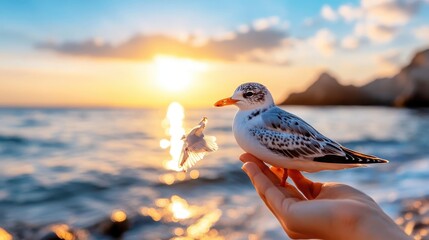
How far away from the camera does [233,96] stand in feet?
15.4

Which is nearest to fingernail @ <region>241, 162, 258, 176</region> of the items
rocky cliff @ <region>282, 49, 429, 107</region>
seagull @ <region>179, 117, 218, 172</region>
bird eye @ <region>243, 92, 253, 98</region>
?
seagull @ <region>179, 117, 218, 172</region>

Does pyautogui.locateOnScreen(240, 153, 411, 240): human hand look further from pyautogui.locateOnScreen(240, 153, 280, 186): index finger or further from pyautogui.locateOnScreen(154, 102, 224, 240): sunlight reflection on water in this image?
pyautogui.locateOnScreen(154, 102, 224, 240): sunlight reflection on water

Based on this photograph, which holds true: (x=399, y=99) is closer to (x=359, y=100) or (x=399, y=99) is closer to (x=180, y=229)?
(x=359, y=100)

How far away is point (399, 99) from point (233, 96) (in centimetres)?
11655

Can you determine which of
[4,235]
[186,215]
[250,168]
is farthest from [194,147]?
[4,235]

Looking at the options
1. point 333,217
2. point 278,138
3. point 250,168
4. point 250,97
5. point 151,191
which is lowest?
point 333,217

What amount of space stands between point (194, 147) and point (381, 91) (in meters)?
128

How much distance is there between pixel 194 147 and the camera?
13.3ft

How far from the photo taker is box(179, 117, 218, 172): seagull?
4023 mm

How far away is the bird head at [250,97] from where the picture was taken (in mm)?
4637

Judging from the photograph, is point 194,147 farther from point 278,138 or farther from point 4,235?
point 4,235

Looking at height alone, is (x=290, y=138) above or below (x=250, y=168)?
above

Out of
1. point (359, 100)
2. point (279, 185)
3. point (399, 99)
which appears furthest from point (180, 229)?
point (359, 100)

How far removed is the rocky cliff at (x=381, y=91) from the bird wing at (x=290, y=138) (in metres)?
111
